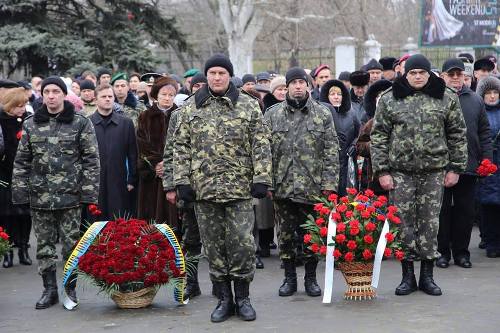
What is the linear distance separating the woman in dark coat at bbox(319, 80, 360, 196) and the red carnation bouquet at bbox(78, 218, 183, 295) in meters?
3.04

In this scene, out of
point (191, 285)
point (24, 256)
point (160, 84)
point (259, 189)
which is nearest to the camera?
point (259, 189)

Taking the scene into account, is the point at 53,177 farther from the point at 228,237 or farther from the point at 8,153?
the point at 8,153

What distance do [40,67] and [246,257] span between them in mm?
17306

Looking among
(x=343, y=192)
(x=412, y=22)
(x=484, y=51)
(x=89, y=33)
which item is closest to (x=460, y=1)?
(x=484, y=51)

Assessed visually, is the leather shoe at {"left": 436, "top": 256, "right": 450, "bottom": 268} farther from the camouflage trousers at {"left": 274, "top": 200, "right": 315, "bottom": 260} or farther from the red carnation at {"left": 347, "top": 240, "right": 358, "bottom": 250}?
the red carnation at {"left": 347, "top": 240, "right": 358, "bottom": 250}

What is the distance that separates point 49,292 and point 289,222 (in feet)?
7.94

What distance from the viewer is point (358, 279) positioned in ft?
27.8

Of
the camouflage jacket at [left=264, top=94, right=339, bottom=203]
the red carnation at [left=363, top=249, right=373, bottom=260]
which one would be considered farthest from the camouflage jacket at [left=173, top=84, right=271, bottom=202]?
the red carnation at [left=363, top=249, right=373, bottom=260]

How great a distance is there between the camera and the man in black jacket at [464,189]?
1009cm

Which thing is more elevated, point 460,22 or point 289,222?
point 460,22

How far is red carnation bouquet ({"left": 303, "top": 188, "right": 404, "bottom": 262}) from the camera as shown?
8.30m

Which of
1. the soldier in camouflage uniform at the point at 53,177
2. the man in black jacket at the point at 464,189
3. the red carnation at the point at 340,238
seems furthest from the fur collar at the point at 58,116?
the man in black jacket at the point at 464,189

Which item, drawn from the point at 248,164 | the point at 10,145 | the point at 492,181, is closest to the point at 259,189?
the point at 248,164

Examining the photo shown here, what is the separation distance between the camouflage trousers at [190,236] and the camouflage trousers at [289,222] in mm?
809
